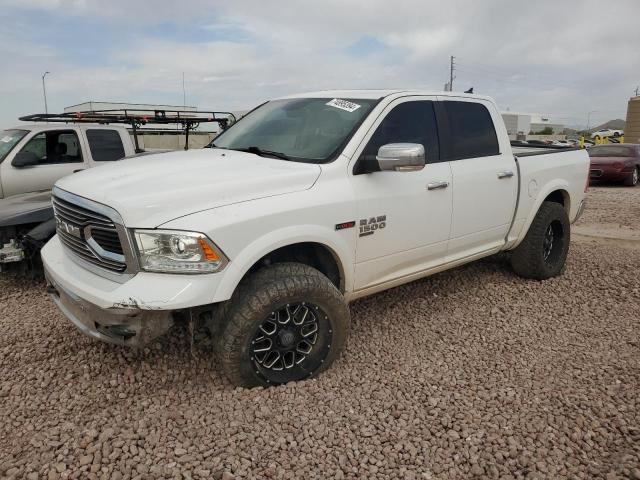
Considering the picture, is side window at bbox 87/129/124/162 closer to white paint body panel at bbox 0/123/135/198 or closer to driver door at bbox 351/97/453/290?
white paint body panel at bbox 0/123/135/198

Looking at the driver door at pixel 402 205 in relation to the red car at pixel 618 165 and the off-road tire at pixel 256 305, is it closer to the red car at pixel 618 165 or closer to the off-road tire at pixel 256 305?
the off-road tire at pixel 256 305

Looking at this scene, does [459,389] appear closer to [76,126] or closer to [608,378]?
[608,378]

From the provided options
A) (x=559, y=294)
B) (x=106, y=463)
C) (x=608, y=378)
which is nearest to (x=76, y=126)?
(x=106, y=463)

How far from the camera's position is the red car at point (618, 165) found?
15195 mm

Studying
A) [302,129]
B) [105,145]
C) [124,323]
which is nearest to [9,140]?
[105,145]

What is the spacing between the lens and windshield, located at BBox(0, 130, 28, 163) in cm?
709

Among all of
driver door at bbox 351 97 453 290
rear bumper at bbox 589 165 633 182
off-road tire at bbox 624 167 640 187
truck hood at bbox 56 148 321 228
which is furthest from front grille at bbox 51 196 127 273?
off-road tire at bbox 624 167 640 187

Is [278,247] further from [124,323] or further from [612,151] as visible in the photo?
[612,151]

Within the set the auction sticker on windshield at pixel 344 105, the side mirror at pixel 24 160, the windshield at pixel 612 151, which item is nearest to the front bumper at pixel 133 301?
the auction sticker on windshield at pixel 344 105

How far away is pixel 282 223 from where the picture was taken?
2.94 m

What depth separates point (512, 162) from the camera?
4625 mm

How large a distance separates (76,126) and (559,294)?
670 cm

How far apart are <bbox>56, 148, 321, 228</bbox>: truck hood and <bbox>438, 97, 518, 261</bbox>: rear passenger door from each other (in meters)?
1.43

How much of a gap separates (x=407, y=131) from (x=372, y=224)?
86 centimetres
